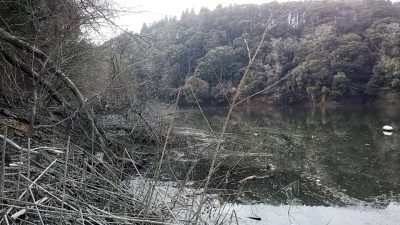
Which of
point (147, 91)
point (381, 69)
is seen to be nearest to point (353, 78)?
point (381, 69)

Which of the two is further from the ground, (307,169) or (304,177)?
(304,177)

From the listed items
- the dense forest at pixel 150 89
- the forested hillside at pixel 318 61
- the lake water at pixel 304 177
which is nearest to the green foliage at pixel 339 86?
the forested hillside at pixel 318 61

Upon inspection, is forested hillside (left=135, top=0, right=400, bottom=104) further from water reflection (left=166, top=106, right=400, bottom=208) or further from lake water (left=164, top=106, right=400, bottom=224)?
lake water (left=164, top=106, right=400, bottom=224)

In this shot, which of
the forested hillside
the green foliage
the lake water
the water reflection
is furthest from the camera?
the green foliage

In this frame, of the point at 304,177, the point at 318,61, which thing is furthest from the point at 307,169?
the point at 318,61

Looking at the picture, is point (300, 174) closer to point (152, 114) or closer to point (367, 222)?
point (367, 222)

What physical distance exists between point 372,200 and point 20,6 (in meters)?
7.27

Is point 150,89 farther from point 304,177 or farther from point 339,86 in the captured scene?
point 339,86

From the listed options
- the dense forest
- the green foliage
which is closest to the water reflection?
the dense forest

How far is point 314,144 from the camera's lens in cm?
1555

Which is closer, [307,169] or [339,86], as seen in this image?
[307,169]

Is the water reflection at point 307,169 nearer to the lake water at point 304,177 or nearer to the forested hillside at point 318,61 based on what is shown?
the lake water at point 304,177

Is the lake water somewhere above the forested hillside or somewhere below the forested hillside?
above

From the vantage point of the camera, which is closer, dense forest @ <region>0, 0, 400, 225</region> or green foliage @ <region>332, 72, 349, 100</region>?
dense forest @ <region>0, 0, 400, 225</region>
